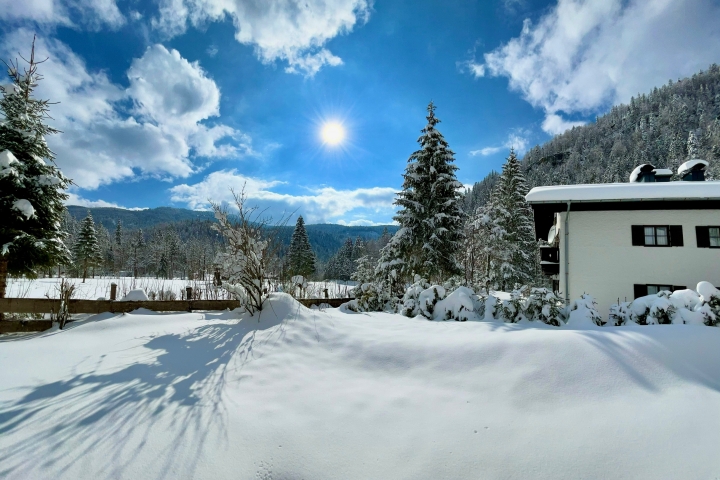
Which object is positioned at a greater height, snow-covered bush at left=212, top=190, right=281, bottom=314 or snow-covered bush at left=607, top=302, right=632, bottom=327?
snow-covered bush at left=212, top=190, right=281, bottom=314

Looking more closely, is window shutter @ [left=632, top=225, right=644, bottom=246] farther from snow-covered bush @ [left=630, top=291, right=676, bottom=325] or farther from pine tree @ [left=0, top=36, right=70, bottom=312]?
pine tree @ [left=0, top=36, right=70, bottom=312]

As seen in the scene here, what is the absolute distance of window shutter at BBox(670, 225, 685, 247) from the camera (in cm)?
986

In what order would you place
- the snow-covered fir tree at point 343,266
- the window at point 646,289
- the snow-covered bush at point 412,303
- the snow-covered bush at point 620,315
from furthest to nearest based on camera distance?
the snow-covered fir tree at point 343,266 → the window at point 646,289 → the snow-covered bush at point 412,303 → the snow-covered bush at point 620,315

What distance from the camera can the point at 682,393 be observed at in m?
3.19

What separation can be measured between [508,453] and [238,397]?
2.96 m

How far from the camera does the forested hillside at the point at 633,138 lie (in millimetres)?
79875

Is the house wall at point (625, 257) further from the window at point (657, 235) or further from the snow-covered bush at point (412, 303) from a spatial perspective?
the snow-covered bush at point (412, 303)

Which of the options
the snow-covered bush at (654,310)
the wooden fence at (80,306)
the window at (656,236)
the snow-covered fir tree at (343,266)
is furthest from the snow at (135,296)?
the snow-covered fir tree at (343,266)

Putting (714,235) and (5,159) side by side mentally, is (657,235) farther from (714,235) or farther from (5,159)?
(5,159)

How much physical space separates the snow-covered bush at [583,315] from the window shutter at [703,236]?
692 centimetres

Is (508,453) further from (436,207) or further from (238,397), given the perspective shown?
(436,207)

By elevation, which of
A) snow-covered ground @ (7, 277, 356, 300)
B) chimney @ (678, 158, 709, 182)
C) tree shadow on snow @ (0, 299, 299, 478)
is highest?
chimney @ (678, 158, 709, 182)

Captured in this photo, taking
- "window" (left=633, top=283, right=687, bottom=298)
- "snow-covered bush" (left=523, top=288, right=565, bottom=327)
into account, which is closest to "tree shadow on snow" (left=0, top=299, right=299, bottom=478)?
"snow-covered bush" (left=523, top=288, right=565, bottom=327)

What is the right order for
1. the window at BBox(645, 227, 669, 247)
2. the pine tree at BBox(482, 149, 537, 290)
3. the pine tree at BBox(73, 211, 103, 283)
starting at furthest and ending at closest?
the pine tree at BBox(73, 211, 103, 283)
the pine tree at BBox(482, 149, 537, 290)
the window at BBox(645, 227, 669, 247)
